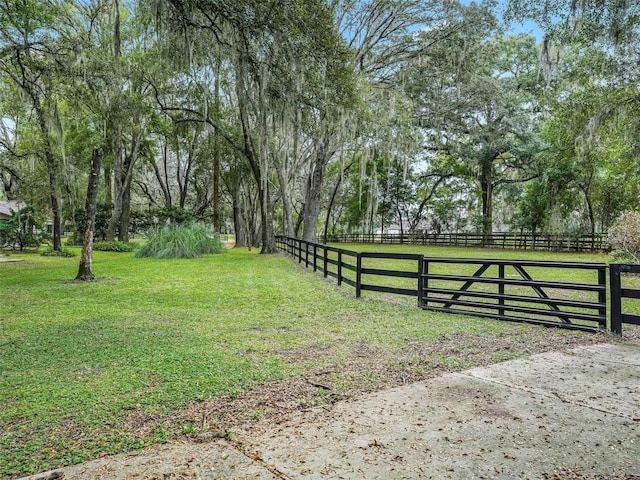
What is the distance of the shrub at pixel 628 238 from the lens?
10844 millimetres

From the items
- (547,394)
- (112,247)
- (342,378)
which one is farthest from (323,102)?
(112,247)

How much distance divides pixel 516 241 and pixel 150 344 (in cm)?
2245

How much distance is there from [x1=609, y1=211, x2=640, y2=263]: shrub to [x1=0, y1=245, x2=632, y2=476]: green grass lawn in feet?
24.7

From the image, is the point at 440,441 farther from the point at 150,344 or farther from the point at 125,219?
the point at 125,219

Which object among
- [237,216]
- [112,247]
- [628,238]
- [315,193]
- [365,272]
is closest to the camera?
[365,272]

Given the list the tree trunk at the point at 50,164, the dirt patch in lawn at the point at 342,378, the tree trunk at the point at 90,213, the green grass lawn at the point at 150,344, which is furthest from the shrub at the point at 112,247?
the dirt patch in lawn at the point at 342,378

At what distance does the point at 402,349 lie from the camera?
4.44m

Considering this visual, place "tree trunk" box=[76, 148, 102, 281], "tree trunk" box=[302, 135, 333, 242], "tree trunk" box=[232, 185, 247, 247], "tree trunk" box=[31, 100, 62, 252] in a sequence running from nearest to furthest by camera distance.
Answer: "tree trunk" box=[76, 148, 102, 281] < "tree trunk" box=[31, 100, 62, 252] < "tree trunk" box=[302, 135, 333, 242] < "tree trunk" box=[232, 185, 247, 247]

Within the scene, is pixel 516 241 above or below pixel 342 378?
above

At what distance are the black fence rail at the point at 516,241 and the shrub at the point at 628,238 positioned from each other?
738 cm

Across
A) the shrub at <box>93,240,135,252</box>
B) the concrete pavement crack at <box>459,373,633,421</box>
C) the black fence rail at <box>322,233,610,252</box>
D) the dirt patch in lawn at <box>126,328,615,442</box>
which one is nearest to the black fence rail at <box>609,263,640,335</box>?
the dirt patch in lawn at <box>126,328,615,442</box>

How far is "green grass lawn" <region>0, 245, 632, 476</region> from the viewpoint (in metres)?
2.64

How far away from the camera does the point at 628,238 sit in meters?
11.0

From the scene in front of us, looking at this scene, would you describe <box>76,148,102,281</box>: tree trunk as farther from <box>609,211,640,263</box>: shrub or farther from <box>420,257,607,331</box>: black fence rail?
<box>609,211,640,263</box>: shrub
